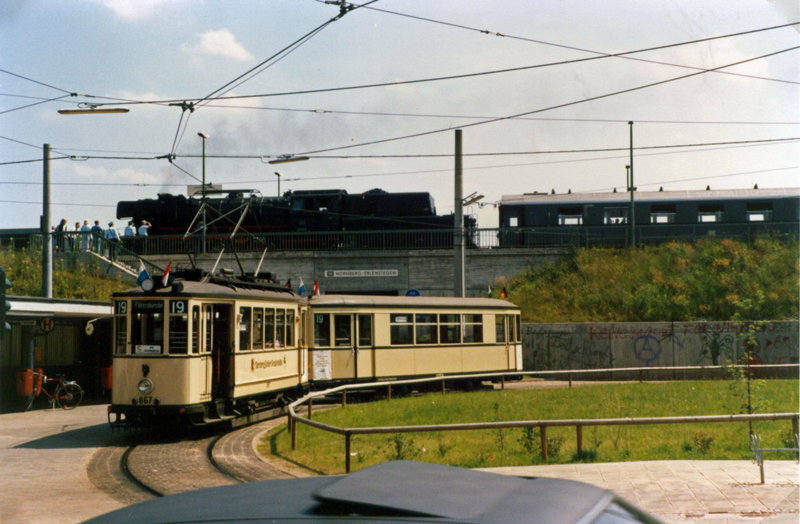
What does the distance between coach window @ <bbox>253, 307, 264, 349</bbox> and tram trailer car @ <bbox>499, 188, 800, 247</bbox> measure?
21.1m

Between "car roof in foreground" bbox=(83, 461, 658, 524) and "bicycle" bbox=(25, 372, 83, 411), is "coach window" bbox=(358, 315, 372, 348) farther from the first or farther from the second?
"car roof in foreground" bbox=(83, 461, 658, 524)

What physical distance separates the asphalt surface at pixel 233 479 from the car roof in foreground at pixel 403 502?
226 inches

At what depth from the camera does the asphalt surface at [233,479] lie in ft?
25.3

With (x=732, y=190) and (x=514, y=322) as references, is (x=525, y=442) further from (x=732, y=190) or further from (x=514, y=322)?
(x=732, y=190)

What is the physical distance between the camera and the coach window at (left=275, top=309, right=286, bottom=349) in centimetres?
1611

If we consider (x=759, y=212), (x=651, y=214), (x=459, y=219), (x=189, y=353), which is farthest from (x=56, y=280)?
(x=759, y=212)

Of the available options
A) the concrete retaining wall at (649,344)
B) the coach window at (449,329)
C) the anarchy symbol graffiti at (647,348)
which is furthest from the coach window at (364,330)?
→ the anarchy symbol graffiti at (647,348)

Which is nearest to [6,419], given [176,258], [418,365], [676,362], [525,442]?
[418,365]

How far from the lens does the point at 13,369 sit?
65.2 feet

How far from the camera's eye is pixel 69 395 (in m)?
19.2

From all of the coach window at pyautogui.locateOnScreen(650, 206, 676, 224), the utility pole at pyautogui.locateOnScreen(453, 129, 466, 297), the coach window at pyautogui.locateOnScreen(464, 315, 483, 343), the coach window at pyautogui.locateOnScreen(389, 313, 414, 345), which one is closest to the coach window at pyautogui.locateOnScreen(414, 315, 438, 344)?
the coach window at pyautogui.locateOnScreen(389, 313, 414, 345)

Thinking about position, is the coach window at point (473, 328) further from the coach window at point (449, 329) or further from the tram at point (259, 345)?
the coach window at point (449, 329)

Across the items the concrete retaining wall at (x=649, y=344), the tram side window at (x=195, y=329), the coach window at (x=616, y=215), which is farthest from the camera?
the coach window at (x=616, y=215)

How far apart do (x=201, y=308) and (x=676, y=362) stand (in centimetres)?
1922
